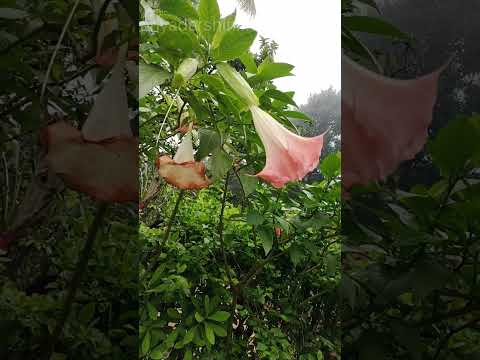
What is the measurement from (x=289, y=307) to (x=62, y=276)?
0.51 meters

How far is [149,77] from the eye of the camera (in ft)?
1.65

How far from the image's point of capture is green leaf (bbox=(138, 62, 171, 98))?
497 mm

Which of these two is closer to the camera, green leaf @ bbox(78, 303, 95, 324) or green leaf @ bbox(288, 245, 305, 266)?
green leaf @ bbox(78, 303, 95, 324)

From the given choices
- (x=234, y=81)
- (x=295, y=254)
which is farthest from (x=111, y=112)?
(x=295, y=254)

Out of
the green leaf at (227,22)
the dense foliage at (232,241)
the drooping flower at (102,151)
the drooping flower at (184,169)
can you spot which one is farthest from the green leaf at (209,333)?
the green leaf at (227,22)

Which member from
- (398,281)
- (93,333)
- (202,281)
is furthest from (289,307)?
(93,333)

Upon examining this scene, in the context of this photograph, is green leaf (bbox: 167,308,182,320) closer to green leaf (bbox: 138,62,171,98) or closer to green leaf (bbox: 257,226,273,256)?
green leaf (bbox: 257,226,273,256)

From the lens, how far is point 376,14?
695mm

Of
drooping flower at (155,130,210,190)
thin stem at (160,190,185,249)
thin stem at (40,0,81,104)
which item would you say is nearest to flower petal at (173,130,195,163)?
drooping flower at (155,130,210,190)

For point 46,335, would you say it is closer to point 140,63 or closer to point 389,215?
point 140,63

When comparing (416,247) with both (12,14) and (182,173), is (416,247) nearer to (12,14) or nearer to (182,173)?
(182,173)

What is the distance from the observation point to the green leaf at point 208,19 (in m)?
0.52

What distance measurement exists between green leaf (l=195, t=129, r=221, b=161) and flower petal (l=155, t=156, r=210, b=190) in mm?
34

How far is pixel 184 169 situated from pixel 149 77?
6.2 inches
